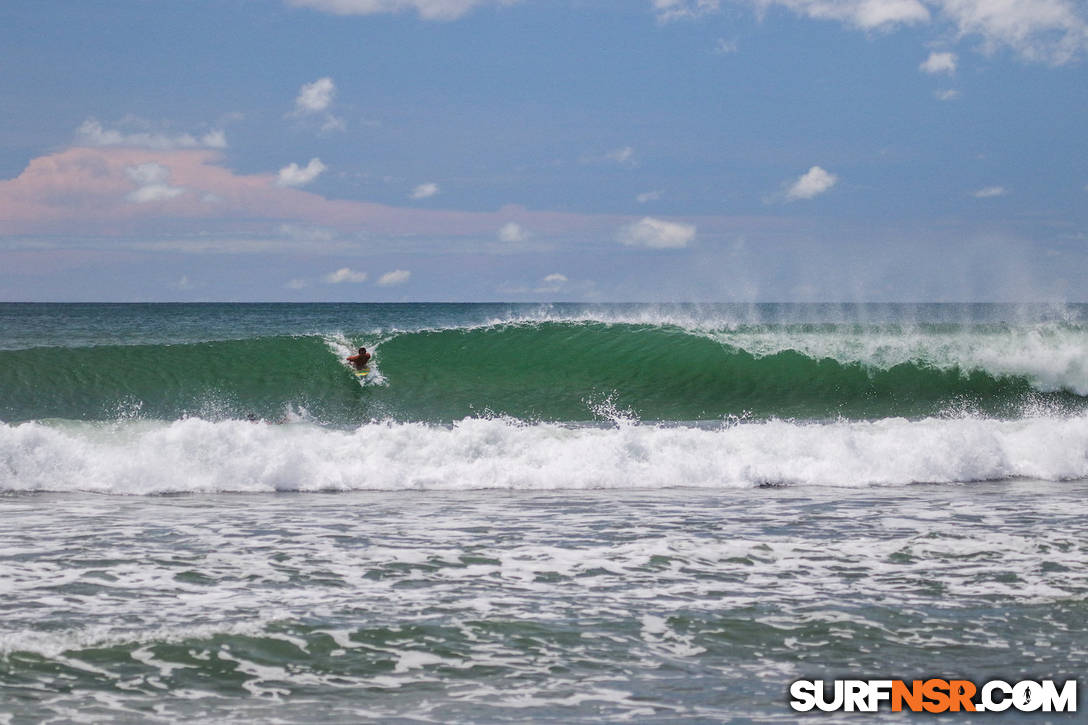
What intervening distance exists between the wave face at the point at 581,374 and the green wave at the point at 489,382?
0.16ft

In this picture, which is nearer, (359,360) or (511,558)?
(511,558)

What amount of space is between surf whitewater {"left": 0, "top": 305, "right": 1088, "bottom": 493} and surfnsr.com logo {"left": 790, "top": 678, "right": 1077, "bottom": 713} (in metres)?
7.13

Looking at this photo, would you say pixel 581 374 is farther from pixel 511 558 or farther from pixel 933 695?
pixel 933 695

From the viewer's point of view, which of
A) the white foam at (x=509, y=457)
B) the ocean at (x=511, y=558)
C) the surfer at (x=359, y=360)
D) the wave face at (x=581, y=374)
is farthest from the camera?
the surfer at (x=359, y=360)

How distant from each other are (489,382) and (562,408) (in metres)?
2.47

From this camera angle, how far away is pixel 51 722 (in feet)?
15.5

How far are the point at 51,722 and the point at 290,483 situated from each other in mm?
7411

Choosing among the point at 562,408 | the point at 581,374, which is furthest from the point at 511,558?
the point at 581,374

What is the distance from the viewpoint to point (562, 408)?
66.7 ft

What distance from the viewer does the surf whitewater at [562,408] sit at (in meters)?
12.5

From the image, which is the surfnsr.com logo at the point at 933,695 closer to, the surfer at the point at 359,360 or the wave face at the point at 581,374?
the wave face at the point at 581,374

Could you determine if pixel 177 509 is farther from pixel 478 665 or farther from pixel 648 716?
pixel 648 716

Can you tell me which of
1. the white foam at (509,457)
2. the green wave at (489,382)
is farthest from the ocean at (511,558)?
the green wave at (489,382)

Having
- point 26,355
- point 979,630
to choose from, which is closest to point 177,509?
point 979,630
